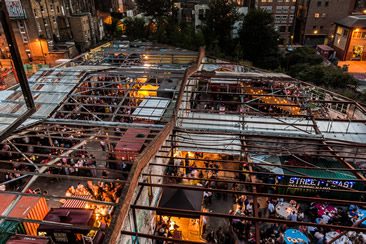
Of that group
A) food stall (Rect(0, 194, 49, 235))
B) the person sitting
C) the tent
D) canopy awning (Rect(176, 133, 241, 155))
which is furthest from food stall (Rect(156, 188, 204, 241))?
food stall (Rect(0, 194, 49, 235))

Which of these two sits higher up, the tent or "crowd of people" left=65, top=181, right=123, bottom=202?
the tent

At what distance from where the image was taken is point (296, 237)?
9.76 meters

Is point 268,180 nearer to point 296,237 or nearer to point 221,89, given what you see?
point 296,237

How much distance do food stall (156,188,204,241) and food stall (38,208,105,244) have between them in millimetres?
2613

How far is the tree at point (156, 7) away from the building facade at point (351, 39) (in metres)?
28.7

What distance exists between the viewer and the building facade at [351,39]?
126 ft

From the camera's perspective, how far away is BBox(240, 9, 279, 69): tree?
121 feet

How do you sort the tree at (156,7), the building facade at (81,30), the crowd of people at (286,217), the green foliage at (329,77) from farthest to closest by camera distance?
the tree at (156,7) < the building facade at (81,30) < the green foliage at (329,77) < the crowd of people at (286,217)

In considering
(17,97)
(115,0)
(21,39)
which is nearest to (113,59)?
(17,97)

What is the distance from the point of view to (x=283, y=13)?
49188mm

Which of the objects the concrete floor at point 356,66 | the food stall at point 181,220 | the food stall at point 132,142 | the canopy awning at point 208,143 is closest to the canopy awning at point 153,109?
the food stall at point 132,142

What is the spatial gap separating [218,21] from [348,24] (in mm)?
20337

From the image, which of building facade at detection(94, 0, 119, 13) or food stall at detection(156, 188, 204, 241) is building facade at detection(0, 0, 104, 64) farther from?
food stall at detection(156, 188, 204, 241)

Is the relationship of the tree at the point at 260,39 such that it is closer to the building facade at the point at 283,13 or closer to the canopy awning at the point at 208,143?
the building facade at the point at 283,13
